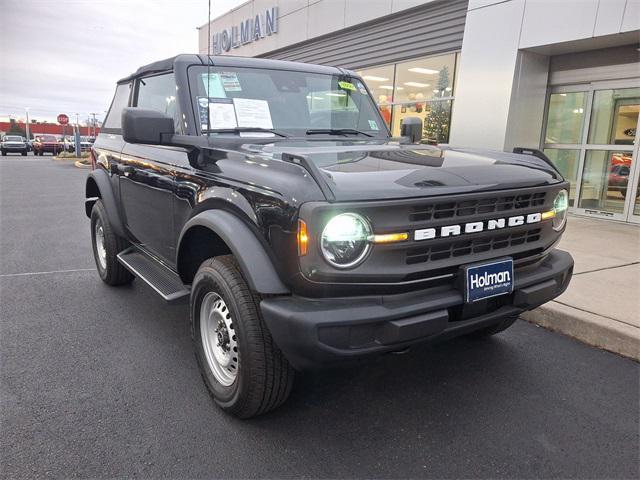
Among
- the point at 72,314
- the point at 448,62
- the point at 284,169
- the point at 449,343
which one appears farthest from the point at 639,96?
the point at 72,314

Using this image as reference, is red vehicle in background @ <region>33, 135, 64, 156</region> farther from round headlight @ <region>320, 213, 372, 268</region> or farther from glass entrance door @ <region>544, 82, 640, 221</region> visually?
round headlight @ <region>320, 213, 372, 268</region>

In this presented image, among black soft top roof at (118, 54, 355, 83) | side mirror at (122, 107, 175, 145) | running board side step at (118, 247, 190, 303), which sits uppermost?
black soft top roof at (118, 54, 355, 83)

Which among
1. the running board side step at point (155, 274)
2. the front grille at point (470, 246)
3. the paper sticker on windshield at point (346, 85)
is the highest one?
the paper sticker on windshield at point (346, 85)

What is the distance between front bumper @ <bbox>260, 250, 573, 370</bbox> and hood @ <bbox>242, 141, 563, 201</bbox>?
45 centimetres

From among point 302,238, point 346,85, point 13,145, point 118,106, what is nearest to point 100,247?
point 118,106

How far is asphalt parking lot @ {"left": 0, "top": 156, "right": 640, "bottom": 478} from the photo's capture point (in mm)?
→ 2176

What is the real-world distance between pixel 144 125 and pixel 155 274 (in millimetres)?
1096

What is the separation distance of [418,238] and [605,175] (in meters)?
7.58

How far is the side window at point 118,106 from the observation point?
14.7 ft

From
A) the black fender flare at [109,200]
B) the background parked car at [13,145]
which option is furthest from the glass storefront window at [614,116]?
the background parked car at [13,145]

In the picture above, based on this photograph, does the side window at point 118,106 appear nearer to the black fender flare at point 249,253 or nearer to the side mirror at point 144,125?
the side mirror at point 144,125

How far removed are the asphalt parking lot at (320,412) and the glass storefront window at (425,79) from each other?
767 centimetres

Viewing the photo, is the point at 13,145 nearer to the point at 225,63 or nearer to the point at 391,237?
the point at 225,63

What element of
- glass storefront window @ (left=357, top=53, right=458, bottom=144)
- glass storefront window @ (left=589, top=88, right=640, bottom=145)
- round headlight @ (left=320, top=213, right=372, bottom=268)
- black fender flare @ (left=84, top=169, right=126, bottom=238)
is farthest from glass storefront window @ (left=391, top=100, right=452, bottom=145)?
round headlight @ (left=320, top=213, right=372, bottom=268)
